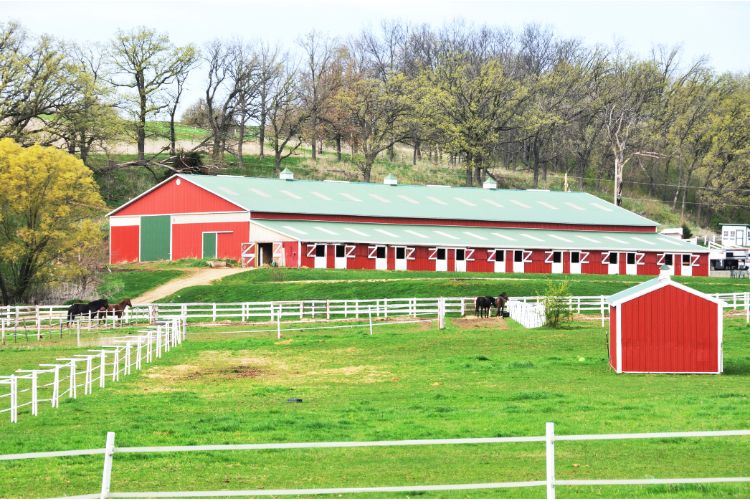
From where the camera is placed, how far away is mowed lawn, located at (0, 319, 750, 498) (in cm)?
1789

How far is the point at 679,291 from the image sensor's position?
116ft

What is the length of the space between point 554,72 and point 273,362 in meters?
106

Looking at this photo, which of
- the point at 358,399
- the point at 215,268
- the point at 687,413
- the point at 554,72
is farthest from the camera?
the point at 554,72

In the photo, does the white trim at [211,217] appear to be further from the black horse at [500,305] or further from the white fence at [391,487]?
the white fence at [391,487]

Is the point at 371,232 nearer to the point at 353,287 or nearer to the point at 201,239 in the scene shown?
the point at 201,239

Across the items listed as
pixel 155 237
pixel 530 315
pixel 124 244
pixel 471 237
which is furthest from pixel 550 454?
pixel 124 244

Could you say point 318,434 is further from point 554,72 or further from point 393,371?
point 554,72

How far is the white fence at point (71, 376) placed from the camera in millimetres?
25766

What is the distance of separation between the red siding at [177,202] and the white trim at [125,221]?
29 centimetres

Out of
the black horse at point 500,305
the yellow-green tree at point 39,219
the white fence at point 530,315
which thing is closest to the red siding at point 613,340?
the white fence at point 530,315

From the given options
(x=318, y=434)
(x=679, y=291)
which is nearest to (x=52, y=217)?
(x=679, y=291)

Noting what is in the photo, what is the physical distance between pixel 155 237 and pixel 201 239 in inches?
182

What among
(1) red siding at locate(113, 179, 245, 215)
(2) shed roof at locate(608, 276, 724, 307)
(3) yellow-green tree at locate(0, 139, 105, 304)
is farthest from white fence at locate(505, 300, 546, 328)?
(1) red siding at locate(113, 179, 245, 215)

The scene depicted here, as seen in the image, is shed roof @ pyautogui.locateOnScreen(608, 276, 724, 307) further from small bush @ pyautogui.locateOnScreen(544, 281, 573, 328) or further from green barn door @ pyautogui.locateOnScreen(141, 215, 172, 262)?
green barn door @ pyautogui.locateOnScreen(141, 215, 172, 262)
